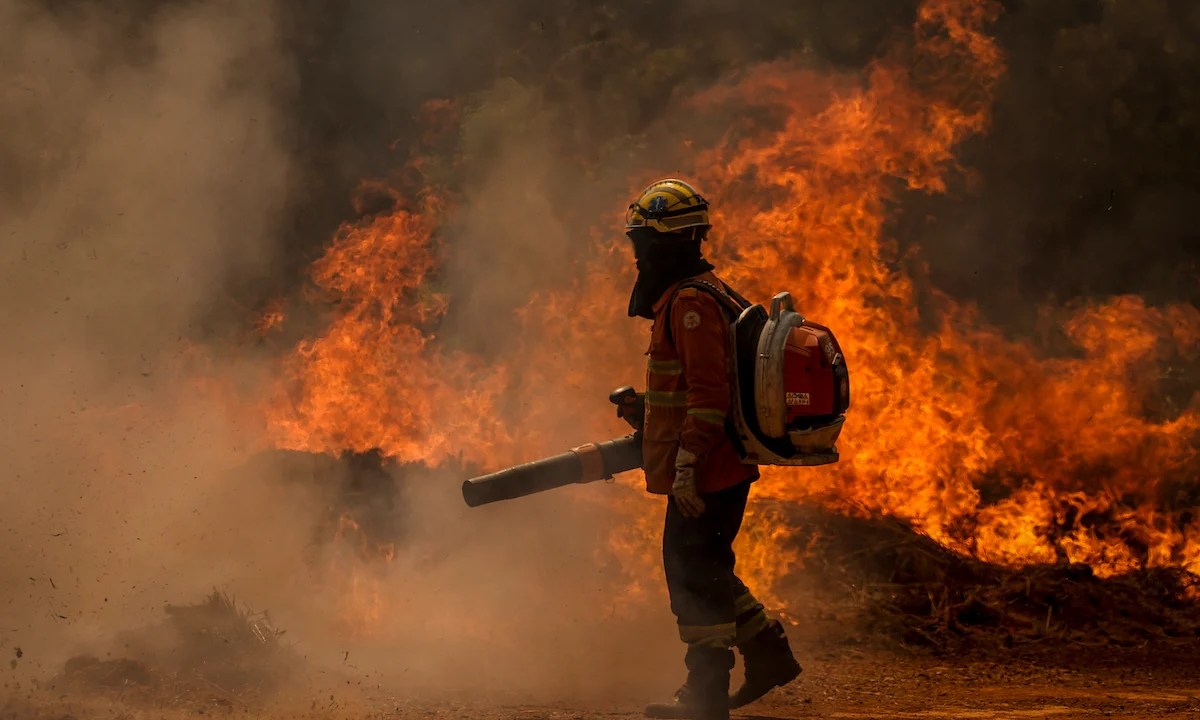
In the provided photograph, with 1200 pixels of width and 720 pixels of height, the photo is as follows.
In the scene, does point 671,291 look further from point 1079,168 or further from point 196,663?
point 1079,168

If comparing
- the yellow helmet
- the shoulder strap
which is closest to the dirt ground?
the shoulder strap

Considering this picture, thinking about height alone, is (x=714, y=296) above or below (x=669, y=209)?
below

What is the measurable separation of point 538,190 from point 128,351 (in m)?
3.64

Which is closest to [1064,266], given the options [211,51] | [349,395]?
[349,395]

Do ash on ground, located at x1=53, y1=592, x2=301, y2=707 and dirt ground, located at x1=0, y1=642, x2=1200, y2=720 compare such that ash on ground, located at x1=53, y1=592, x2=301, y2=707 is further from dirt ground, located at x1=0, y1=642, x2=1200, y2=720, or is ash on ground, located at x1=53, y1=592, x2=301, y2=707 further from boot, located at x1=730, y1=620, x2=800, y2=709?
boot, located at x1=730, y1=620, x2=800, y2=709

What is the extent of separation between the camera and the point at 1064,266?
32.5 ft

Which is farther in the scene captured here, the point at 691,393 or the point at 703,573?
the point at 703,573

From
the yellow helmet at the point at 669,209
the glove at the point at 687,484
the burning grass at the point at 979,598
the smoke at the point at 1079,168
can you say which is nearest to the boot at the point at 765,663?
the glove at the point at 687,484

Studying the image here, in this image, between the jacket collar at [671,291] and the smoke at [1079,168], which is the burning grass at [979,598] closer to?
the smoke at [1079,168]

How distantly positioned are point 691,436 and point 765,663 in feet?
4.57

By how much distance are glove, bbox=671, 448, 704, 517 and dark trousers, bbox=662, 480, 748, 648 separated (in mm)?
199

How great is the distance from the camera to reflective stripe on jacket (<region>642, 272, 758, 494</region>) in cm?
496

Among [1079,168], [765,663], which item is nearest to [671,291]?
[765,663]

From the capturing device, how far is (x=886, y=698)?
21.1 ft
